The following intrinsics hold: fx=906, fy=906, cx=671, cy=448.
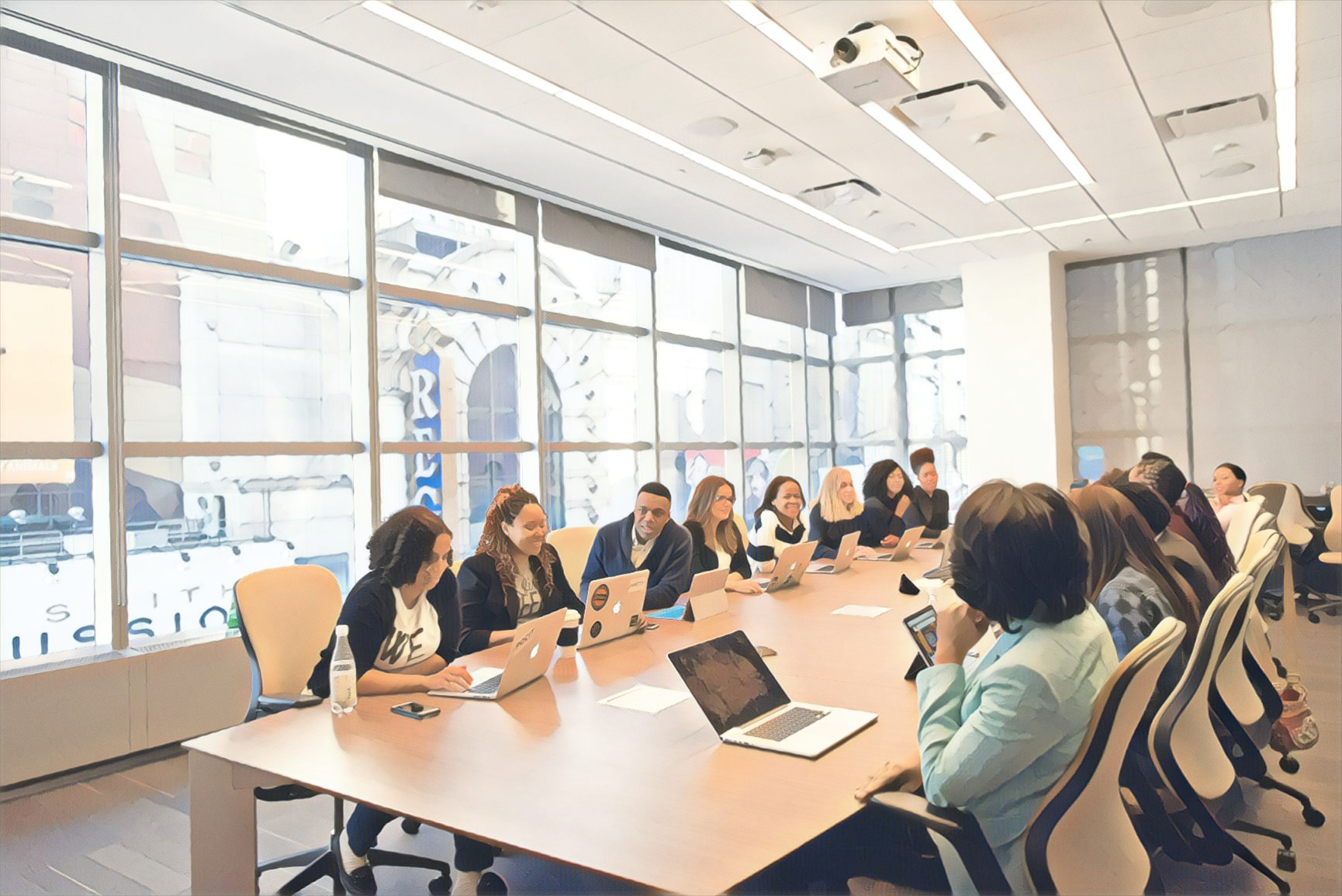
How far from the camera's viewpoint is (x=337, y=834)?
2.79 meters

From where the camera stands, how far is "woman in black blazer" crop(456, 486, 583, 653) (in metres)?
3.54

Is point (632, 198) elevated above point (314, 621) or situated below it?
above

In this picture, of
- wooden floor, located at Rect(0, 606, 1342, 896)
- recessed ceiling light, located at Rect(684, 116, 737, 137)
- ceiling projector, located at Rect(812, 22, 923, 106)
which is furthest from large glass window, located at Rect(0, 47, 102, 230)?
ceiling projector, located at Rect(812, 22, 923, 106)

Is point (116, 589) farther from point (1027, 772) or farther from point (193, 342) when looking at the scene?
point (1027, 772)

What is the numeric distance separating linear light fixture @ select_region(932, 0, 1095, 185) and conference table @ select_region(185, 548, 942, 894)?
292 cm

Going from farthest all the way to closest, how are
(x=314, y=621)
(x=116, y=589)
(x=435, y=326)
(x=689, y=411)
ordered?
(x=689, y=411) → (x=435, y=326) → (x=116, y=589) → (x=314, y=621)

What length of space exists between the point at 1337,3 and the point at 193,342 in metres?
5.90

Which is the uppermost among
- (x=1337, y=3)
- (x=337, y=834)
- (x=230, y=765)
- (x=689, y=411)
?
(x=1337, y=3)

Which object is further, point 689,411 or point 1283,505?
point 689,411

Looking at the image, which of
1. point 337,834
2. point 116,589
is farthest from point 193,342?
point 337,834

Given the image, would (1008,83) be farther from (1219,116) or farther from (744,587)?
(744,587)

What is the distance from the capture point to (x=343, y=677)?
8.15 feet

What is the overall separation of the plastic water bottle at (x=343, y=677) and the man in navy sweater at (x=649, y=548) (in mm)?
1944

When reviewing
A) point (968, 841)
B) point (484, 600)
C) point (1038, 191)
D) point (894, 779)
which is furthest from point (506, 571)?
point (1038, 191)
